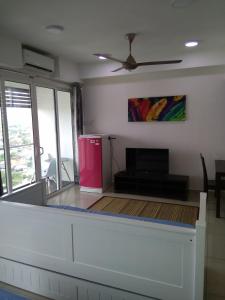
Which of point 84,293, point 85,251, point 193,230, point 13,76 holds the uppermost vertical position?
point 13,76

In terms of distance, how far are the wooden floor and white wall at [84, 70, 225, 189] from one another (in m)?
1.09

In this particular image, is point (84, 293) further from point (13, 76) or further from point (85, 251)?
point (13, 76)

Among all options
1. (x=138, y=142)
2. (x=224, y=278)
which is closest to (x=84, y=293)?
(x=224, y=278)

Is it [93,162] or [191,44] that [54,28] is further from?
[93,162]

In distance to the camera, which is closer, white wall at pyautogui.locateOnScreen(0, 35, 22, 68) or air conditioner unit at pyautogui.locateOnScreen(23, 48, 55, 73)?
white wall at pyautogui.locateOnScreen(0, 35, 22, 68)

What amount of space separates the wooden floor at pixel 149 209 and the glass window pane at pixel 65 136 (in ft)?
4.31

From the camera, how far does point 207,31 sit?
10.3 feet

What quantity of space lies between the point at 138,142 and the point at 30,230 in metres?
3.51

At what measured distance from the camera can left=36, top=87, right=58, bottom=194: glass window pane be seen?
449 centimetres

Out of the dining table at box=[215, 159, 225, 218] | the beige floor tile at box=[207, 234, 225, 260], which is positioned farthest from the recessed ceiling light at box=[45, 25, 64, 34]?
the beige floor tile at box=[207, 234, 225, 260]

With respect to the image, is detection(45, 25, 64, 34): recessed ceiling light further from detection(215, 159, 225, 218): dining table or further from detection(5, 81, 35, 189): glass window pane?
detection(215, 159, 225, 218): dining table

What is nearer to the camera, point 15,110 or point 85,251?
point 85,251

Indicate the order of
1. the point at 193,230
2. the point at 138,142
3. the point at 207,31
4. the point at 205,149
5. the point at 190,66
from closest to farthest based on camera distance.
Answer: the point at 193,230 → the point at 207,31 → the point at 190,66 → the point at 205,149 → the point at 138,142

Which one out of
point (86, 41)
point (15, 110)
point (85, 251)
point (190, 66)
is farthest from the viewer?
point (190, 66)
